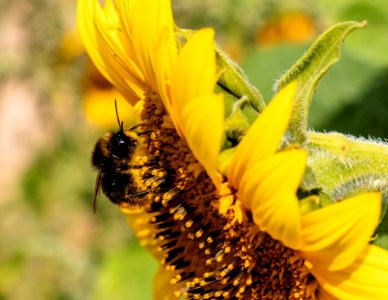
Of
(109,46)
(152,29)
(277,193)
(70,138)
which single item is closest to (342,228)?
(277,193)

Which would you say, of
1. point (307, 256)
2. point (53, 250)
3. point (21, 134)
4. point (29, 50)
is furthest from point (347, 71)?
point (21, 134)

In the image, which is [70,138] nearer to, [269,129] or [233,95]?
[233,95]

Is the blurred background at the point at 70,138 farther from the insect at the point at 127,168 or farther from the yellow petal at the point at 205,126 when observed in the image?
the yellow petal at the point at 205,126

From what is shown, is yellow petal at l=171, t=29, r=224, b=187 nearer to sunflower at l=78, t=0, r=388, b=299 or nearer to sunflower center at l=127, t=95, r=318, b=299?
sunflower at l=78, t=0, r=388, b=299

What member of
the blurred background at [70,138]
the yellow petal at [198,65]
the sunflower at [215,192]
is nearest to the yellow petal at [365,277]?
the sunflower at [215,192]

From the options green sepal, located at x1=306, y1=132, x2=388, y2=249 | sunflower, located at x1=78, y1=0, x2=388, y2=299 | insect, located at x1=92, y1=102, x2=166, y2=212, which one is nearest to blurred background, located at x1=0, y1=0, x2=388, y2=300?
insect, located at x1=92, y1=102, x2=166, y2=212

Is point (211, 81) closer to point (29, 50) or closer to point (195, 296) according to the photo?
point (195, 296)
